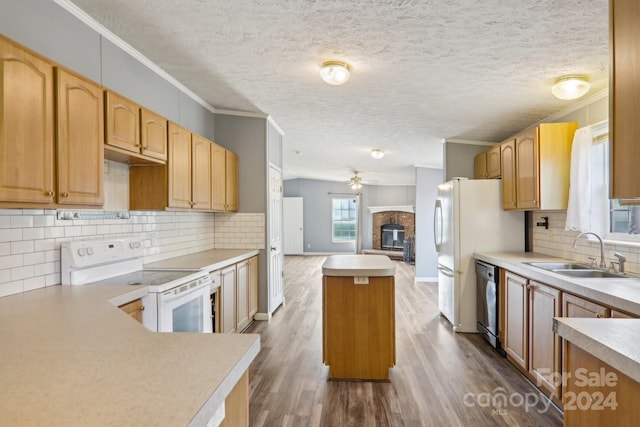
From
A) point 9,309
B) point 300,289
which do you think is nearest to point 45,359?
point 9,309

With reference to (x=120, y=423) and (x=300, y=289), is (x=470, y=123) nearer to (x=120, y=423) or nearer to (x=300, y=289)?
(x=300, y=289)

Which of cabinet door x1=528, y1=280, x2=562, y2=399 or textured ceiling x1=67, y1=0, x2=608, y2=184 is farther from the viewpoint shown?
cabinet door x1=528, y1=280, x2=562, y2=399

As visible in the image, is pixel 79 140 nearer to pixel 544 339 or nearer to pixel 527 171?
pixel 544 339

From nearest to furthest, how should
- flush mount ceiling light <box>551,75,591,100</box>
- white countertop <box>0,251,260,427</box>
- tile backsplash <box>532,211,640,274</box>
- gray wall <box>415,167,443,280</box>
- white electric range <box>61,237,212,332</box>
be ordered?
white countertop <box>0,251,260,427</box> < white electric range <box>61,237,212,332</box> < tile backsplash <box>532,211,640,274</box> < flush mount ceiling light <box>551,75,591,100</box> < gray wall <box>415,167,443,280</box>

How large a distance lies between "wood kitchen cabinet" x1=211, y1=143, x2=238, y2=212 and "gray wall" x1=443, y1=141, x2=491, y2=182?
2.97 metres

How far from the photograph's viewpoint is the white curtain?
9.59 feet

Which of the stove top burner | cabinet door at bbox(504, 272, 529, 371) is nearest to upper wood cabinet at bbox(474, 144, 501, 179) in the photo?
cabinet door at bbox(504, 272, 529, 371)

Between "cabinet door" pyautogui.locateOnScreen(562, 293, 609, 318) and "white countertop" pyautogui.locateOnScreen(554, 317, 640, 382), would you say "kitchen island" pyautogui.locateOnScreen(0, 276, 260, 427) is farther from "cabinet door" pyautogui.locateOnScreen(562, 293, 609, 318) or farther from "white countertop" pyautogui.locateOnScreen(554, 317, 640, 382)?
"cabinet door" pyautogui.locateOnScreen(562, 293, 609, 318)

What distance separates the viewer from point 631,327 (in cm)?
127

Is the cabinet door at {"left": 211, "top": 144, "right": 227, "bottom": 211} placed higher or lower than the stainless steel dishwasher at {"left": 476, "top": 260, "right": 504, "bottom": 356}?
higher

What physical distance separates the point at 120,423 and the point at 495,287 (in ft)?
11.1

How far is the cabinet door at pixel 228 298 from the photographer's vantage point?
3.35 metres

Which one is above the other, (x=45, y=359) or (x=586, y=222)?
(x=586, y=222)

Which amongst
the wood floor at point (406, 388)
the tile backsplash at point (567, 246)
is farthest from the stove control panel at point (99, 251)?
the tile backsplash at point (567, 246)
